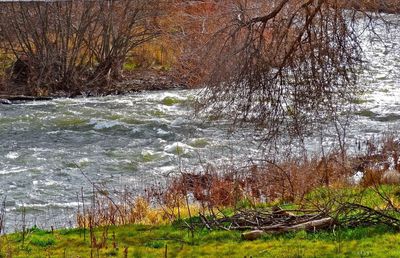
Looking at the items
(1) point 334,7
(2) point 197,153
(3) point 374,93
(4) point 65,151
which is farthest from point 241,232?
(3) point 374,93

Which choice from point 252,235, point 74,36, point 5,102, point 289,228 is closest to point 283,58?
point 289,228

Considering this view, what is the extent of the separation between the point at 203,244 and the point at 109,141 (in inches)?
392

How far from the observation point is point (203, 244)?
8398 mm

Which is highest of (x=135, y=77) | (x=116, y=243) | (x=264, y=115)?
(x=135, y=77)

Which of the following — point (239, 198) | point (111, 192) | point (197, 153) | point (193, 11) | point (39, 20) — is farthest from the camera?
point (39, 20)

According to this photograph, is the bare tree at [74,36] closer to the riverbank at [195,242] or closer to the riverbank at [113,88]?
the riverbank at [113,88]

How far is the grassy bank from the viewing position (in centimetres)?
759

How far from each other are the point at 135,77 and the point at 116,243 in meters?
17.4

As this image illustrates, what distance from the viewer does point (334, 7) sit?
43.7 feet

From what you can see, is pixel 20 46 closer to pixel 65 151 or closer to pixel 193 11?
pixel 193 11

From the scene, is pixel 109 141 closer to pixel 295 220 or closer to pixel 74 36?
pixel 74 36

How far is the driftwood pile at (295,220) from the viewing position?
8.38 metres

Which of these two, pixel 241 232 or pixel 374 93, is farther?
pixel 374 93

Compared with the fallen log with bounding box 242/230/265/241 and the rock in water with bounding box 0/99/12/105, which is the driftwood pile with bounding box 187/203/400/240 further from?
the rock in water with bounding box 0/99/12/105
